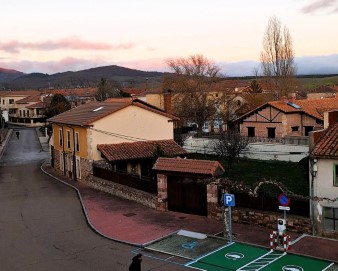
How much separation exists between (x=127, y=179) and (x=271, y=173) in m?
11.9

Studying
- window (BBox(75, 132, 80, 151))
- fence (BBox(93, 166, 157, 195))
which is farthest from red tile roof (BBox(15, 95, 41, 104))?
fence (BBox(93, 166, 157, 195))

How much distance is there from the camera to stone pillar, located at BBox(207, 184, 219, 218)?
20.7 metres

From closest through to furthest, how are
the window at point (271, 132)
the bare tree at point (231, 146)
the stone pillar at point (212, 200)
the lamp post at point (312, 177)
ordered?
the lamp post at point (312, 177) < the stone pillar at point (212, 200) < the bare tree at point (231, 146) < the window at point (271, 132)

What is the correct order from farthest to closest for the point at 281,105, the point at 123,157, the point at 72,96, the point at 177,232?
the point at 72,96
the point at 281,105
the point at 123,157
the point at 177,232

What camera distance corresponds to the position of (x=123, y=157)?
30703 mm

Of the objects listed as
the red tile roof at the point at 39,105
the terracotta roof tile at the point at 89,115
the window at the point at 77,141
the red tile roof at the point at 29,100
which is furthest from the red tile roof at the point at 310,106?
the red tile roof at the point at 29,100

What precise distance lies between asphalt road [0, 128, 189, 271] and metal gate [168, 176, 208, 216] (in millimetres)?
4395

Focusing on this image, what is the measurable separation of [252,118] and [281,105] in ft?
12.3

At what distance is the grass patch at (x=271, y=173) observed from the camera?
2781 centimetres

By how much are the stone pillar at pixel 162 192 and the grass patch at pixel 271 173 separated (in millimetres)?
6729

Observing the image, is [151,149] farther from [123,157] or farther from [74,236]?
[74,236]

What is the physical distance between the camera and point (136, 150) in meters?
31.9

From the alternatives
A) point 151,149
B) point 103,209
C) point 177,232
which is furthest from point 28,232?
point 151,149

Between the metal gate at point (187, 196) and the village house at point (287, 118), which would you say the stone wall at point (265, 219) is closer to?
the metal gate at point (187, 196)
